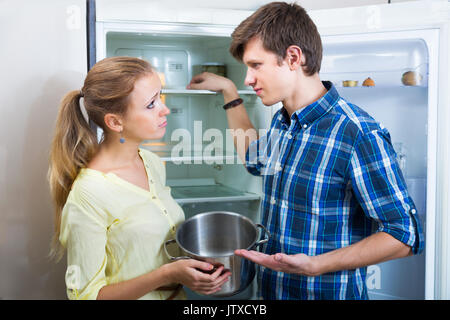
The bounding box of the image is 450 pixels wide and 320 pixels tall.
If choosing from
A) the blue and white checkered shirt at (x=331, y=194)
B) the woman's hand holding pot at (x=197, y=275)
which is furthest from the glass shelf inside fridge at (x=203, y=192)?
the woman's hand holding pot at (x=197, y=275)

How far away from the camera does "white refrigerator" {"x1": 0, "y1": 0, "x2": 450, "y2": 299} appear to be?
103 centimetres

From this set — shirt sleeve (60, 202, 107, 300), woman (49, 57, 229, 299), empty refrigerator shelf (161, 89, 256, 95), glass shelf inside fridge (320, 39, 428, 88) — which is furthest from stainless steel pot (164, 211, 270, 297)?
glass shelf inside fridge (320, 39, 428, 88)

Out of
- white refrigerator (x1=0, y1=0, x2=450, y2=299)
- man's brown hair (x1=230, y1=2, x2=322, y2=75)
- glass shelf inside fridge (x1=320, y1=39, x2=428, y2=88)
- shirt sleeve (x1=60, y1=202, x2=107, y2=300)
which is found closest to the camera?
shirt sleeve (x1=60, y1=202, x2=107, y2=300)

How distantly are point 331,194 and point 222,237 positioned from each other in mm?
273

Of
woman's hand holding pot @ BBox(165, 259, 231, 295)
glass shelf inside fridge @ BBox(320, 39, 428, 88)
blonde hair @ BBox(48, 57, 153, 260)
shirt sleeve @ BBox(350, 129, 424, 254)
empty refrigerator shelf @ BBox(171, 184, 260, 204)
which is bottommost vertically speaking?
woman's hand holding pot @ BBox(165, 259, 231, 295)

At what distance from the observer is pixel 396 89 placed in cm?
137

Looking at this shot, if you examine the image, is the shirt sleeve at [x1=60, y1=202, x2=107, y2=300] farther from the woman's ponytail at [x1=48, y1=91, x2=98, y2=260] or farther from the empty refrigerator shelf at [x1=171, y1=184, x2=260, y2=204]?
the empty refrigerator shelf at [x1=171, y1=184, x2=260, y2=204]

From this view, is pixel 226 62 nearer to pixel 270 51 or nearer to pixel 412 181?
pixel 270 51

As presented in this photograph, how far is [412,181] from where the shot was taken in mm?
1363

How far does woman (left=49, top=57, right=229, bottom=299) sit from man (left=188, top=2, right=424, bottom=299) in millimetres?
237

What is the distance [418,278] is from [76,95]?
1315mm

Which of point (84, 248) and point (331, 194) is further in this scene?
point (331, 194)

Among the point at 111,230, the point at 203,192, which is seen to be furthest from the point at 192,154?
the point at 111,230

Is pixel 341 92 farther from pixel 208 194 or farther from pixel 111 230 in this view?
pixel 111 230
